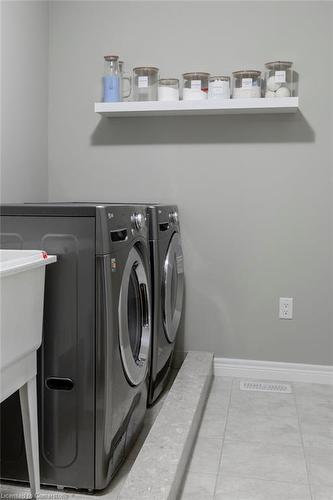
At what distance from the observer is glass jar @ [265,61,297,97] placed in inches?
110

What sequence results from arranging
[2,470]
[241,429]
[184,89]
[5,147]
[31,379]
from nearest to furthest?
[31,379] < [2,470] < [241,429] < [5,147] < [184,89]

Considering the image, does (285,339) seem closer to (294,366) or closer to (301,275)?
(294,366)

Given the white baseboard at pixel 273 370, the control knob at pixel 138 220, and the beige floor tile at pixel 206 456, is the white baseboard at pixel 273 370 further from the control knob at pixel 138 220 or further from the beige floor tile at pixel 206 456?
the control knob at pixel 138 220

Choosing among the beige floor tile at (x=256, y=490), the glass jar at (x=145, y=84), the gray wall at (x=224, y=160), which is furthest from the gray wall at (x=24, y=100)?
the beige floor tile at (x=256, y=490)

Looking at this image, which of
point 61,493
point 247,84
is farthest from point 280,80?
point 61,493

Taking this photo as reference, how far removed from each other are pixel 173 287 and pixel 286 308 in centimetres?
67

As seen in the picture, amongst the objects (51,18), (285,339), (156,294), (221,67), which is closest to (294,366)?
(285,339)

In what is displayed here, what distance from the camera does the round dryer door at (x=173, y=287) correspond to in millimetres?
2571

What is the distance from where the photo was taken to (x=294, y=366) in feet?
9.93

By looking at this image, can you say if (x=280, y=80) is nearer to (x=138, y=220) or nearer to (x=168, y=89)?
(x=168, y=89)

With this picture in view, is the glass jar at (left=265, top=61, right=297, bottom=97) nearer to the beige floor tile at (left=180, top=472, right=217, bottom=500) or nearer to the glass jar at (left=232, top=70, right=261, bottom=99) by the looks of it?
the glass jar at (left=232, top=70, right=261, bottom=99)

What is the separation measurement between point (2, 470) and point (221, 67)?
226cm

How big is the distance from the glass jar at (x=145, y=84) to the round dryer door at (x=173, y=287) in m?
0.76

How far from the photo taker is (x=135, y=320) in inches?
85.4
